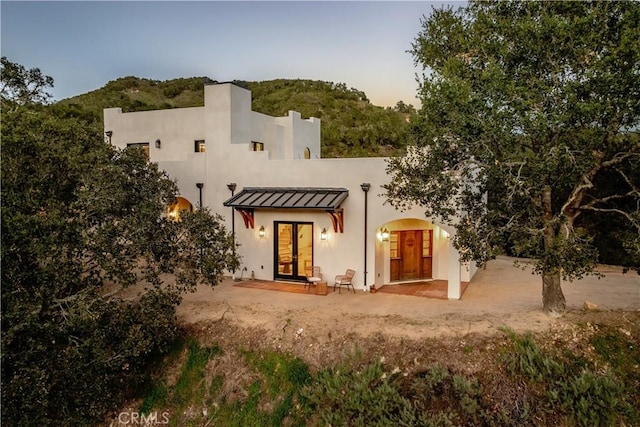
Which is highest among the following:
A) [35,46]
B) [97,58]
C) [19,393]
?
[97,58]

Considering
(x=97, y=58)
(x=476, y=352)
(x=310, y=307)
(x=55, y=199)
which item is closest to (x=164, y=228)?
(x=55, y=199)

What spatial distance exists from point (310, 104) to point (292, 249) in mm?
31777

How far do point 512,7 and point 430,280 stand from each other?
8770 millimetres

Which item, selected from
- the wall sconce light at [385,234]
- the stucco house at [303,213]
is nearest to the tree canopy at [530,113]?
the stucco house at [303,213]

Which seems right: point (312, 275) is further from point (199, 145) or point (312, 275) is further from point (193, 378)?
point (199, 145)

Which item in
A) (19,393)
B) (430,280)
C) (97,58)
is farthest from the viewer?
(97,58)

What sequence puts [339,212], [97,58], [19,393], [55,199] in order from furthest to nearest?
[97,58], [339,212], [55,199], [19,393]

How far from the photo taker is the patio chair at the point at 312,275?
1280cm

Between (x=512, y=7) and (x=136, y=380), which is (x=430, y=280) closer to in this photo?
(x=512, y=7)

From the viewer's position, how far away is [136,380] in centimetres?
920

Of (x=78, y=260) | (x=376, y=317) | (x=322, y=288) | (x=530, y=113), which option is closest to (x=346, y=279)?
(x=322, y=288)

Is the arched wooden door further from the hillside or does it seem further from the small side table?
the hillside

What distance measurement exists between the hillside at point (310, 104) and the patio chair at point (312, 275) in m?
21.5

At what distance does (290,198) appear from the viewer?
13188mm
